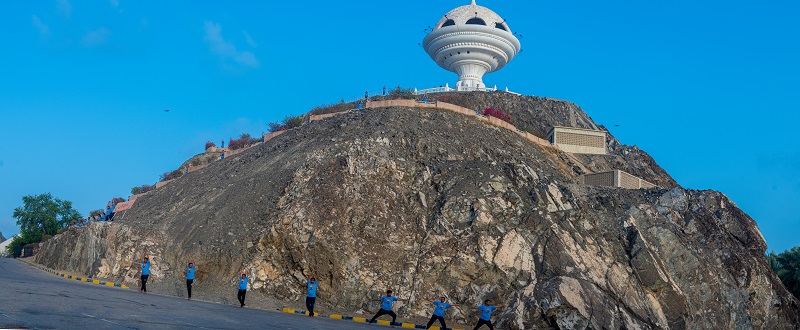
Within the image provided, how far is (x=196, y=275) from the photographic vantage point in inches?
1153

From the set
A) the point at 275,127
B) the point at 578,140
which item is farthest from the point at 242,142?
the point at 578,140

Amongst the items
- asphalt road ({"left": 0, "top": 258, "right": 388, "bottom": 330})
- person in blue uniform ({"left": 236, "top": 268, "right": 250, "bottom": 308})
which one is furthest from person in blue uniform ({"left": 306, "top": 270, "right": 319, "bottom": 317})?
asphalt road ({"left": 0, "top": 258, "right": 388, "bottom": 330})

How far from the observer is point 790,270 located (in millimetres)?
38312

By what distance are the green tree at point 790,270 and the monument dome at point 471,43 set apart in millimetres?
35601

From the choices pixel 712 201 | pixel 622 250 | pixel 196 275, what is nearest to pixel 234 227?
pixel 196 275

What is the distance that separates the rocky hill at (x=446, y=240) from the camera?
28.5m

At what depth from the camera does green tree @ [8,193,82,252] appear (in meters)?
68.4

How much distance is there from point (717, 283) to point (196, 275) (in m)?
22.4

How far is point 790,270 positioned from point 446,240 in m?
20.3

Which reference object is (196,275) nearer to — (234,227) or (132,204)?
(234,227)

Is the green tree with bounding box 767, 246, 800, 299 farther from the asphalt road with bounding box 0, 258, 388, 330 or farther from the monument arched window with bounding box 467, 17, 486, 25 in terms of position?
the monument arched window with bounding box 467, 17, 486, 25

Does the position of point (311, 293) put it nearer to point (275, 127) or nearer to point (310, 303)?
point (310, 303)

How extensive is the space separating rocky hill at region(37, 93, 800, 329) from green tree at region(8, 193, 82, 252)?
1309 inches

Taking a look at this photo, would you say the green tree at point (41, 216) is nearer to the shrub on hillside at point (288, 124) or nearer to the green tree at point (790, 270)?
the shrub on hillside at point (288, 124)
